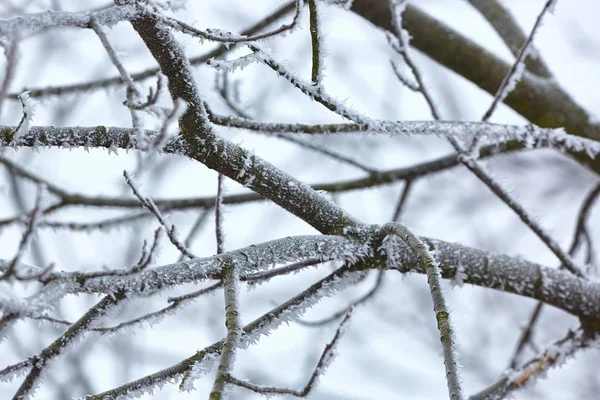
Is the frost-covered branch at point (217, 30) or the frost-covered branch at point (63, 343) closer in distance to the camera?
the frost-covered branch at point (217, 30)

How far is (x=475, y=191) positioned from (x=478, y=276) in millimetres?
7889

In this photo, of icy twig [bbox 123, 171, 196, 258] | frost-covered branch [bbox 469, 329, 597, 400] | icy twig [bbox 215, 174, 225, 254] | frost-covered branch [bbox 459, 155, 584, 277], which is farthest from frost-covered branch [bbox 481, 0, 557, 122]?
icy twig [bbox 123, 171, 196, 258]

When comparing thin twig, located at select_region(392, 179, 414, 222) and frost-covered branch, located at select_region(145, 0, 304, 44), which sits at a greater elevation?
thin twig, located at select_region(392, 179, 414, 222)

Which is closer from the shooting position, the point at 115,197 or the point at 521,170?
the point at 115,197

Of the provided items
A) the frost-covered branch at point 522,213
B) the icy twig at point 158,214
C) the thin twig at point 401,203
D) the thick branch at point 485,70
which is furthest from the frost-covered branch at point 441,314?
the thick branch at point 485,70

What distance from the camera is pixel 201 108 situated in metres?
Answer: 1.28

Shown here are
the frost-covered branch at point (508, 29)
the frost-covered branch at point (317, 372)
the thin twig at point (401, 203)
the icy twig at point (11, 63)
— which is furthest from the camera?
the frost-covered branch at point (508, 29)

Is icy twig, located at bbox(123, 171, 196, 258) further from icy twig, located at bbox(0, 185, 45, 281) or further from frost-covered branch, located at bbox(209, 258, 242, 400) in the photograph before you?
icy twig, located at bbox(0, 185, 45, 281)

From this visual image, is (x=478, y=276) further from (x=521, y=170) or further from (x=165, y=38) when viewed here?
(x=521, y=170)

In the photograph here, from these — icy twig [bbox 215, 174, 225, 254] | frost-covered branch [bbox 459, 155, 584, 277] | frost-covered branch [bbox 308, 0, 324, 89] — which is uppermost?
frost-covered branch [bbox 459, 155, 584, 277]

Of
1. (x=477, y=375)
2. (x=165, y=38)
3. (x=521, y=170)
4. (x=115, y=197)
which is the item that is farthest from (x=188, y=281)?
(x=521, y=170)

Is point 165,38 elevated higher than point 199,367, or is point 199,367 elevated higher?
point 165,38

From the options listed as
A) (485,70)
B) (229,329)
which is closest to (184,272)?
(229,329)

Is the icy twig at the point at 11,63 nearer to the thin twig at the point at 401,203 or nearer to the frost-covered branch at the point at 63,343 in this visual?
the frost-covered branch at the point at 63,343
